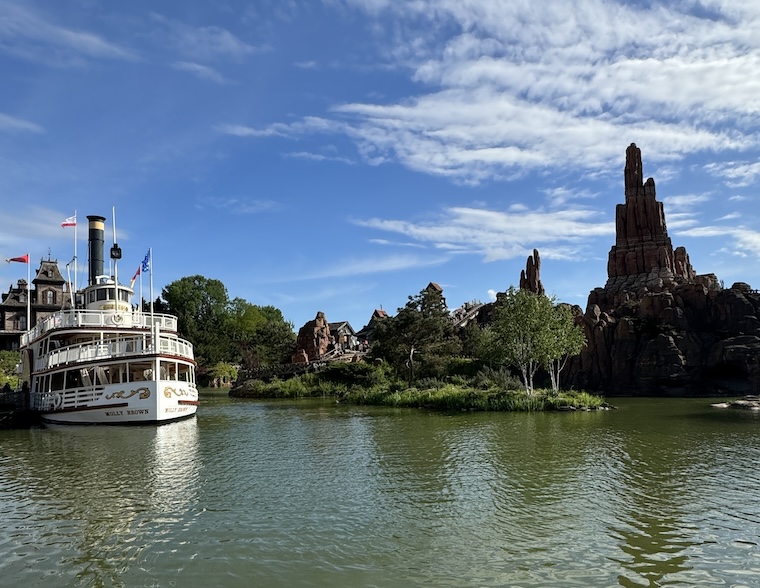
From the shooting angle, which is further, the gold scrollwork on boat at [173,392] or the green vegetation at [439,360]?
the green vegetation at [439,360]

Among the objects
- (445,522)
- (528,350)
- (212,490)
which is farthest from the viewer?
(528,350)

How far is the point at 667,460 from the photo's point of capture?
63.1ft

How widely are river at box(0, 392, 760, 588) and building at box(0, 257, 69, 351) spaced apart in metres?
62.9

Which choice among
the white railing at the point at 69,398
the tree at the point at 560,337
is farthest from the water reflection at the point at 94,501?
the tree at the point at 560,337

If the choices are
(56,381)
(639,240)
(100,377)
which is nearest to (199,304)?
(56,381)

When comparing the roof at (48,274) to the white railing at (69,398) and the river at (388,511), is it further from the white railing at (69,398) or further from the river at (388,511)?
the river at (388,511)

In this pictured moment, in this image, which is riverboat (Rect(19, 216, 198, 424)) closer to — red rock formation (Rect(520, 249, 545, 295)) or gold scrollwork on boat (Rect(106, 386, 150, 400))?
gold scrollwork on boat (Rect(106, 386, 150, 400))

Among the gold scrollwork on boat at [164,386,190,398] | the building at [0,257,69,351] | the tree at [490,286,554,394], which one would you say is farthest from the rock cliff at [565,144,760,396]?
the building at [0,257,69,351]

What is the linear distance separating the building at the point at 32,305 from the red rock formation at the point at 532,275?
71291 millimetres

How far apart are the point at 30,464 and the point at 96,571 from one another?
42.5 feet

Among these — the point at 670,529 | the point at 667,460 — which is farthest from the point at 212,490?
the point at 667,460

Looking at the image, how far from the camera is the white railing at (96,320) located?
35031 millimetres

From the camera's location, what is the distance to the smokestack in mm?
45594

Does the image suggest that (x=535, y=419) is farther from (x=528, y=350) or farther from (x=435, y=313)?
(x=435, y=313)
